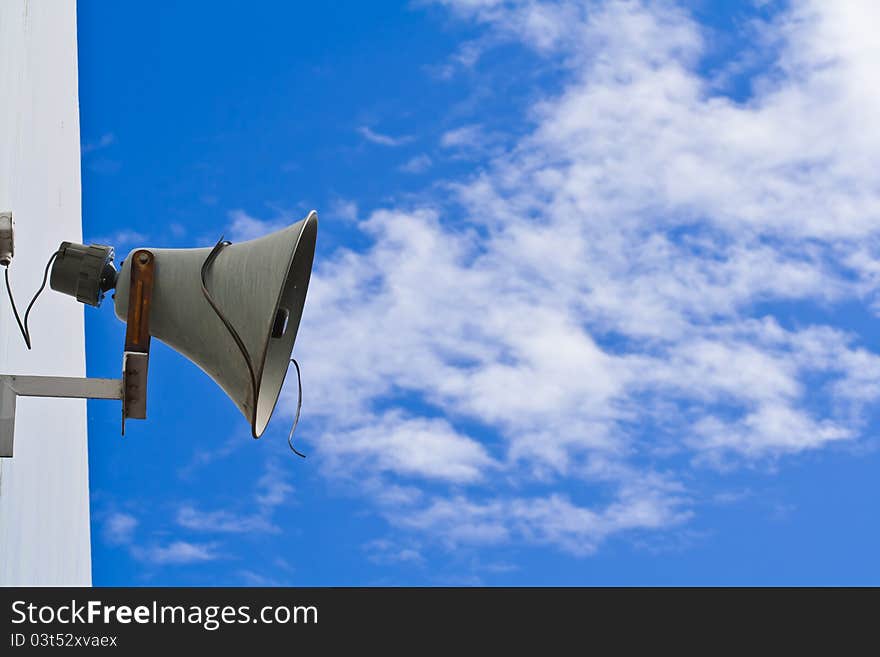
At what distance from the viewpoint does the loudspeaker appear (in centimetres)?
211

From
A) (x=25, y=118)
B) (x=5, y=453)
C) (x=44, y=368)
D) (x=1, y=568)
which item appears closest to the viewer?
(x=5, y=453)

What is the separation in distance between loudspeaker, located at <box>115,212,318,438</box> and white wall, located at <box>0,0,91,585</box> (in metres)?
1.07

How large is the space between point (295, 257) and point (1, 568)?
194 centimetres

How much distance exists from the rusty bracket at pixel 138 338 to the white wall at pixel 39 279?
3.45 ft

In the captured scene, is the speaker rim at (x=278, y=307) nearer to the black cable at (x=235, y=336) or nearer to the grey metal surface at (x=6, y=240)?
the black cable at (x=235, y=336)

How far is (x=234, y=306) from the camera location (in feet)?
7.00

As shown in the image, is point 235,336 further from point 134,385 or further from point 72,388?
point 72,388

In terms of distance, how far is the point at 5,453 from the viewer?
7.03ft

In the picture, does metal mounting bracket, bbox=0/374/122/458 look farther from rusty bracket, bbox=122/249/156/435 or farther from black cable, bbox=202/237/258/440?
black cable, bbox=202/237/258/440

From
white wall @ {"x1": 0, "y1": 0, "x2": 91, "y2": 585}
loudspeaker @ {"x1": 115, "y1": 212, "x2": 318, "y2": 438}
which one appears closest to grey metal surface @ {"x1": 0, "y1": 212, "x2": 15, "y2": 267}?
loudspeaker @ {"x1": 115, "y1": 212, "x2": 318, "y2": 438}

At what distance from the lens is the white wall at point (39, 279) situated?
3428 millimetres

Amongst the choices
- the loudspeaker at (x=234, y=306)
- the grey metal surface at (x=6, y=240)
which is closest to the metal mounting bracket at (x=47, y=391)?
the loudspeaker at (x=234, y=306)
